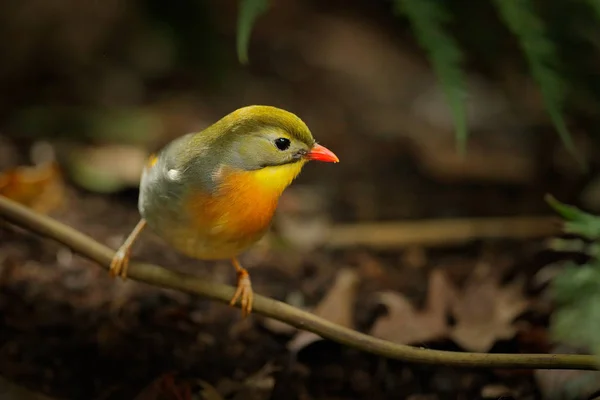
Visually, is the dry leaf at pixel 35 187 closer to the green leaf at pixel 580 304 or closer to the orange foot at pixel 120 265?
the orange foot at pixel 120 265

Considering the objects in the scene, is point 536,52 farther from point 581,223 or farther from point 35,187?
point 35,187

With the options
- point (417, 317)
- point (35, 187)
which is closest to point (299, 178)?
point (35, 187)

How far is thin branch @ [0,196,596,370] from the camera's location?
7.84 feet

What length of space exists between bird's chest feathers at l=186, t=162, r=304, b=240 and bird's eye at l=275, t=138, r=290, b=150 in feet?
0.28

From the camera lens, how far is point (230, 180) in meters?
2.69

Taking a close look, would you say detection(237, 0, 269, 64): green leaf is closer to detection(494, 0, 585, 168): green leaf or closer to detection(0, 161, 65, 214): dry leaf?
detection(494, 0, 585, 168): green leaf

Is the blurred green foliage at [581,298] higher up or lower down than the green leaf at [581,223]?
lower down

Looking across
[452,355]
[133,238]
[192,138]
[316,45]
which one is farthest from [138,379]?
[316,45]

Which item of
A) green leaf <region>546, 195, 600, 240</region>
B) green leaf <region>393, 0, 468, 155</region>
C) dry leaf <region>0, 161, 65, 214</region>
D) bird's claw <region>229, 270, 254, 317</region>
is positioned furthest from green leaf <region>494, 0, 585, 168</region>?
dry leaf <region>0, 161, 65, 214</region>

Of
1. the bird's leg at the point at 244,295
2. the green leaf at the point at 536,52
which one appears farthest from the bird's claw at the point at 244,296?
the green leaf at the point at 536,52

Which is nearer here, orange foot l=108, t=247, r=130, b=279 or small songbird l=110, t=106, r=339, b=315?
small songbird l=110, t=106, r=339, b=315

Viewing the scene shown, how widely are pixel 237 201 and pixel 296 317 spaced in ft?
1.48

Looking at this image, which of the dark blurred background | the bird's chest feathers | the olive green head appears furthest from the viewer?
the dark blurred background

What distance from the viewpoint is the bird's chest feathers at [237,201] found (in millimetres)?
2684
